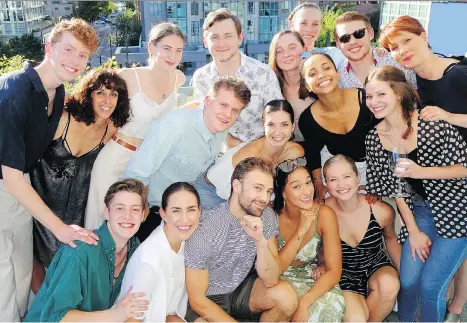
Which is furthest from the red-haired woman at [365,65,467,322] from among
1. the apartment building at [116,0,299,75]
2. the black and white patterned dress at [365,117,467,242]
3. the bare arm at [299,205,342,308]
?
the apartment building at [116,0,299,75]

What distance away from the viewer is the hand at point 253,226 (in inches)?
115

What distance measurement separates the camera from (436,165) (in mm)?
3062

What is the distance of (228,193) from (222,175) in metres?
0.13

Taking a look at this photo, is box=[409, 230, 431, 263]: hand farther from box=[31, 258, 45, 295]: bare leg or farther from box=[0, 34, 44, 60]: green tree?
box=[0, 34, 44, 60]: green tree

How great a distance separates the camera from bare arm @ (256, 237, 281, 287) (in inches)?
118

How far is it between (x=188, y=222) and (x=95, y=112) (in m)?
1.04

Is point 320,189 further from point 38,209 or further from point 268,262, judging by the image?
point 38,209

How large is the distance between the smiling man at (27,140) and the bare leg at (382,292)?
1846 mm

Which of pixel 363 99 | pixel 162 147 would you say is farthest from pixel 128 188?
pixel 363 99

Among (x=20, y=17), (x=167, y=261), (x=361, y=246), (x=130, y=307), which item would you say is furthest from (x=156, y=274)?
(x=20, y=17)

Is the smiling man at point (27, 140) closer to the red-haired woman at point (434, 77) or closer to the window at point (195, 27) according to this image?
the red-haired woman at point (434, 77)

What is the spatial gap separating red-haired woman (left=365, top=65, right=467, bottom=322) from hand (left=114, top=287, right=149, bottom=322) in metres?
1.74

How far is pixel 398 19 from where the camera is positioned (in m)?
3.26

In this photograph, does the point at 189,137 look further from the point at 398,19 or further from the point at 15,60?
the point at 15,60
